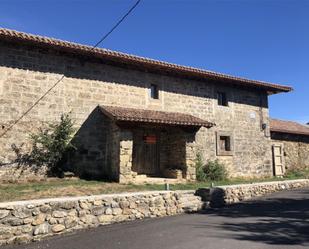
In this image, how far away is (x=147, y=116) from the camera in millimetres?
13172

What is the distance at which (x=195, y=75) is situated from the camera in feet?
53.6

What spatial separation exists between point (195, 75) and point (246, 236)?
10.7 metres

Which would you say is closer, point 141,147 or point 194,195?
point 194,195

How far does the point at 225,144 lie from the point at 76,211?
11195 millimetres

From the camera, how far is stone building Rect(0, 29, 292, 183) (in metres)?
11.9

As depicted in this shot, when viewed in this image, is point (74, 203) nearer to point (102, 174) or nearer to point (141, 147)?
point (102, 174)

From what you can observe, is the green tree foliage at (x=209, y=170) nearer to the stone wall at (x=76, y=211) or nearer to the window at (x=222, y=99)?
the window at (x=222, y=99)

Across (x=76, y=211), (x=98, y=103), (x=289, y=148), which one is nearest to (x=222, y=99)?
(x=289, y=148)

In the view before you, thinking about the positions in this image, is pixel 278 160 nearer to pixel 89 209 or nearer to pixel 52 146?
pixel 52 146

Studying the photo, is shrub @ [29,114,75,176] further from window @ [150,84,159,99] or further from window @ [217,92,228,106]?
window @ [217,92,228,106]

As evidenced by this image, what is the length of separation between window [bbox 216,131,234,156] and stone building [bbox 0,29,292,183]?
50 millimetres

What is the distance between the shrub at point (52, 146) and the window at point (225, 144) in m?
7.52

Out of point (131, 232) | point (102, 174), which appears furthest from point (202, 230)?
point (102, 174)

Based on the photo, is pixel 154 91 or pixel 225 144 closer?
pixel 154 91
